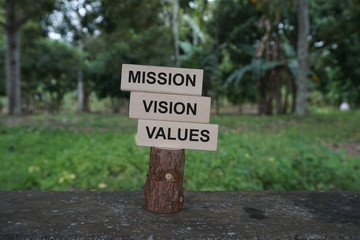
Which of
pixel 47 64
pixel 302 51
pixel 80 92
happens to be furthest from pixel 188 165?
pixel 80 92

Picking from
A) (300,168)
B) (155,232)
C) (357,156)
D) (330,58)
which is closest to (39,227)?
(155,232)

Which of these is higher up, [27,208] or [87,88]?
[87,88]

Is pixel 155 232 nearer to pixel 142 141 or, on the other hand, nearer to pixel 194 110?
pixel 142 141

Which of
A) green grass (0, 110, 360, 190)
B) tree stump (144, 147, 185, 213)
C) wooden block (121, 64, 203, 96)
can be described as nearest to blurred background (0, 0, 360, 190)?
green grass (0, 110, 360, 190)

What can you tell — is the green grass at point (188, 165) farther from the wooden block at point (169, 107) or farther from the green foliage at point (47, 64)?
the green foliage at point (47, 64)

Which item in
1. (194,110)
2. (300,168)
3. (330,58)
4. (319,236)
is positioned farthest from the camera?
(330,58)

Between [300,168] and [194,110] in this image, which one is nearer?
[194,110]

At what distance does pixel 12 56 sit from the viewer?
11.8m

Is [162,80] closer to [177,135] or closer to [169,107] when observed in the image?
[169,107]

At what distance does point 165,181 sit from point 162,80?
615 mm

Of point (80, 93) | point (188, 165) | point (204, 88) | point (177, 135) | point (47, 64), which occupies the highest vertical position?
point (47, 64)

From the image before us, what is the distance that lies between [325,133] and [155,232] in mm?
7344

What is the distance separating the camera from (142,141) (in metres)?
2.17

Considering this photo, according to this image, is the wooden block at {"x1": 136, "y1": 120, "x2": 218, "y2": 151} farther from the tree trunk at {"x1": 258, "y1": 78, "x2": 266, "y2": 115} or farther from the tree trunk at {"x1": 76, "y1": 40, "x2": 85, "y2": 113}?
the tree trunk at {"x1": 76, "y1": 40, "x2": 85, "y2": 113}
